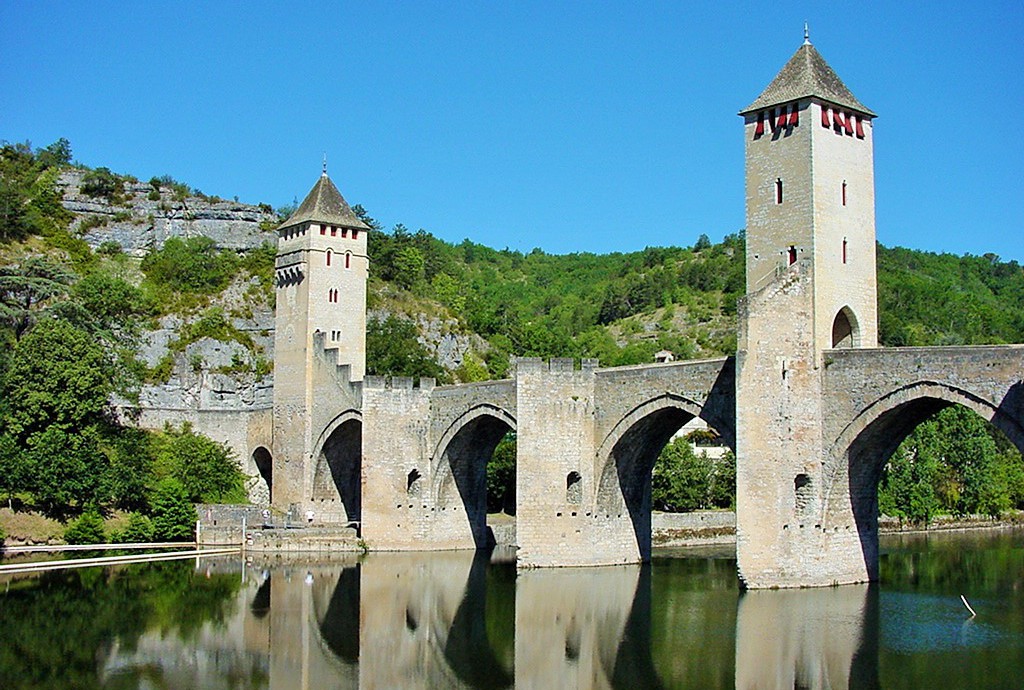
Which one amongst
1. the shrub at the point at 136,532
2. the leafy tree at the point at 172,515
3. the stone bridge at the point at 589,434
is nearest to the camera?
the stone bridge at the point at 589,434

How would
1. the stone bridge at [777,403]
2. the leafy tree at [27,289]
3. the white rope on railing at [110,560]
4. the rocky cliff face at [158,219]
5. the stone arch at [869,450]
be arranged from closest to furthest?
1. the stone arch at [869,450]
2. the stone bridge at [777,403]
3. the white rope on railing at [110,560]
4. the leafy tree at [27,289]
5. the rocky cliff face at [158,219]

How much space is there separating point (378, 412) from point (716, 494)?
624 inches

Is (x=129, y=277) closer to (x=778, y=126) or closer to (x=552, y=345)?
(x=552, y=345)

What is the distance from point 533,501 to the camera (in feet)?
114

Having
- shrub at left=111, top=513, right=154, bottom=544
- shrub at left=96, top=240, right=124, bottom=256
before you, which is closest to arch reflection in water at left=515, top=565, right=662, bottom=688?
shrub at left=111, top=513, right=154, bottom=544

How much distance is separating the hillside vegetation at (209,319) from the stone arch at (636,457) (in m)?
11.4

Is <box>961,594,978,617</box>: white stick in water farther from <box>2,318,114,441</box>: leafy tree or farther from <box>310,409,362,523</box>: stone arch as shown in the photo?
<box>2,318,114,441</box>: leafy tree

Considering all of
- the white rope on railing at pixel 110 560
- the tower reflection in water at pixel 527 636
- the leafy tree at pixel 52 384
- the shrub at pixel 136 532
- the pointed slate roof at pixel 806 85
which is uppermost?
the pointed slate roof at pixel 806 85

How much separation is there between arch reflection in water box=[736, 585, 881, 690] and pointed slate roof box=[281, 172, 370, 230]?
24072 millimetres

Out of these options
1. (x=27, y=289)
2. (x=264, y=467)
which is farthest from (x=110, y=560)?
(x=27, y=289)

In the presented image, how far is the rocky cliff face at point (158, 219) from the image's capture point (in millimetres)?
69250

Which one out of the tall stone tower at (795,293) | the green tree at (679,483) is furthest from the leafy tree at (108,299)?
the tall stone tower at (795,293)

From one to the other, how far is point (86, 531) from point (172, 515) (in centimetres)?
305

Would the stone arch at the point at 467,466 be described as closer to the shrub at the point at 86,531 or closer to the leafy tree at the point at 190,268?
the shrub at the point at 86,531
